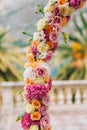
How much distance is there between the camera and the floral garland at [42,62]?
2100 mm

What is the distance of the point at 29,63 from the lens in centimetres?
213

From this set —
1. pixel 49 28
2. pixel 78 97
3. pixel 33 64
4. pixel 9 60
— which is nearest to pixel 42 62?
pixel 33 64

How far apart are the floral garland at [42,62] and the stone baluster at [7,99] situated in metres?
4.03

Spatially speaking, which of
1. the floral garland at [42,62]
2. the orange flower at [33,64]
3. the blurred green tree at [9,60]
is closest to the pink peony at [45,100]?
the floral garland at [42,62]

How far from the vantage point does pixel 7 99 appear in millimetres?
6207

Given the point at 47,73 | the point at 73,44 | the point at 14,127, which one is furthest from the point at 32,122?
the point at 73,44

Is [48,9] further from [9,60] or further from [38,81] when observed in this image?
[9,60]

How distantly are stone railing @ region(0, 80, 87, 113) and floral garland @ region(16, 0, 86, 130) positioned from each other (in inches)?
157

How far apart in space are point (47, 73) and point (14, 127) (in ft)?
11.9

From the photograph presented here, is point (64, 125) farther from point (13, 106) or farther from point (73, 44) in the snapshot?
point (73, 44)

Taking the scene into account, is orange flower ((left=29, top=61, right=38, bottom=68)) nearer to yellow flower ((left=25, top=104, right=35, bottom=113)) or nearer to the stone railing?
yellow flower ((left=25, top=104, right=35, bottom=113))

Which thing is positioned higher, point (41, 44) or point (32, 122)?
point (41, 44)

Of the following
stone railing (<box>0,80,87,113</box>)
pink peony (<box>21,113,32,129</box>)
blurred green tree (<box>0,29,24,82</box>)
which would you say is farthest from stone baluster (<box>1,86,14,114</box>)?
pink peony (<box>21,113,32,129</box>)

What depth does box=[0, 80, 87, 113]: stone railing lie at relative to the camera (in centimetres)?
617
